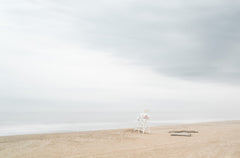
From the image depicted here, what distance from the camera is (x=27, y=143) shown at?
14188 millimetres

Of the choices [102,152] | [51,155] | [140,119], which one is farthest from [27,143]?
[140,119]

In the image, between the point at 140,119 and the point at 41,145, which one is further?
the point at 140,119

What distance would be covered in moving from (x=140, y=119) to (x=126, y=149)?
9.68 metres

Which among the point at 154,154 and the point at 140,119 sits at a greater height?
the point at 140,119

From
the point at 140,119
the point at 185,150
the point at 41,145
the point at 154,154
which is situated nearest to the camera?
the point at 154,154

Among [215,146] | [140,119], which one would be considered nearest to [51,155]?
[215,146]

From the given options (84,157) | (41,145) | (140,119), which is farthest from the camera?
(140,119)

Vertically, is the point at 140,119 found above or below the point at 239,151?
above

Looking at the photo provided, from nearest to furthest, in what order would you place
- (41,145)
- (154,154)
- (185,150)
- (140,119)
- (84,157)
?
(84,157) < (154,154) < (185,150) < (41,145) < (140,119)

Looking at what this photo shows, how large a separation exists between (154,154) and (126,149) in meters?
1.74

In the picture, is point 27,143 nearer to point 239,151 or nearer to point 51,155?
point 51,155

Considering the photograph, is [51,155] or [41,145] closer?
[51,155]

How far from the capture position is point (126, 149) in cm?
1245

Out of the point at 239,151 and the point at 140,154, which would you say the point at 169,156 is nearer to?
the point at 140,154
